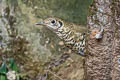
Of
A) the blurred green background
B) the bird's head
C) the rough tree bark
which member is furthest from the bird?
the blurred green background

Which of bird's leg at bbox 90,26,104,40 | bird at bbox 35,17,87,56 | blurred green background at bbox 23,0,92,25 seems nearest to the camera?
bird's leg at bbox 90,26,104,40

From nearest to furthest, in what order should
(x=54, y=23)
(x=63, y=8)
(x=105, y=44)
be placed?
(x=105, y=44)
(x=54, y=23)
(x=63, y=8)

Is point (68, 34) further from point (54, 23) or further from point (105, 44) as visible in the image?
point (105, 44)

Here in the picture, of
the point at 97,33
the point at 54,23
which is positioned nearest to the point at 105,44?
the point at 97,33

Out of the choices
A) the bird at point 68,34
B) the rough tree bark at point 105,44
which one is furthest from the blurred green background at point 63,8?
the rough tree bark at point 105,44

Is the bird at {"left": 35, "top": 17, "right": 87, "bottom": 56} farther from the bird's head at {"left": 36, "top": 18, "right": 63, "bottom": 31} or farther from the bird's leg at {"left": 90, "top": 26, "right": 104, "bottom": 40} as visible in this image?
the bird's leg at {"left": 90, "top": 26, "right": 104, "bottom": 40}

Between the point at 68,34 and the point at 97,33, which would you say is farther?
the point at 68,34

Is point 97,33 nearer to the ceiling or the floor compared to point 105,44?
nearer to the ceiling

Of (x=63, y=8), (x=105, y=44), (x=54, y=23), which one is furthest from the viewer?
(x=63, y=8)
